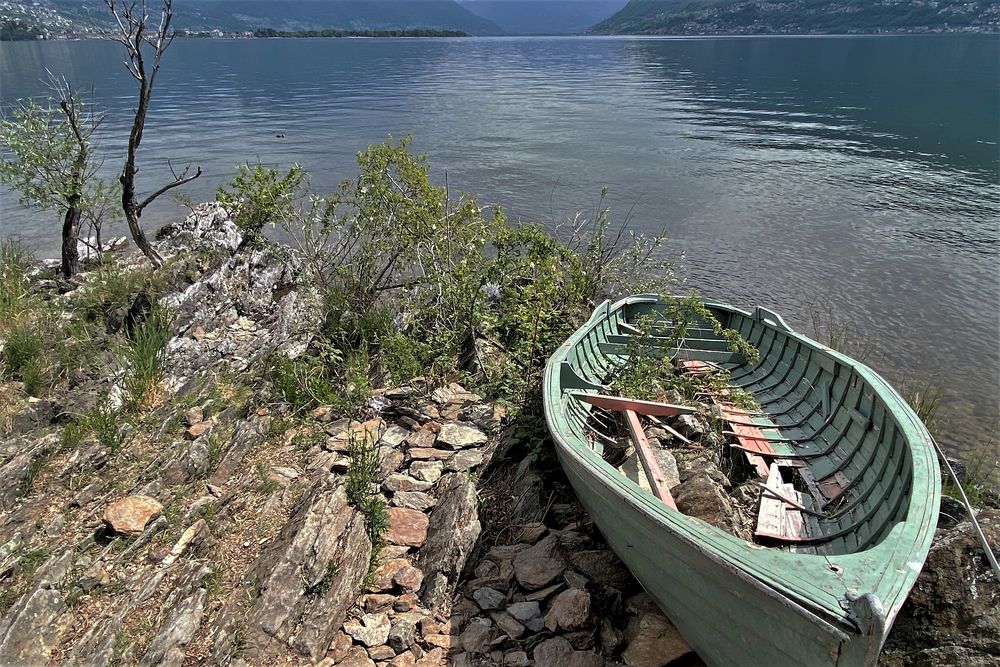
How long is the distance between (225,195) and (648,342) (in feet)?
23.7

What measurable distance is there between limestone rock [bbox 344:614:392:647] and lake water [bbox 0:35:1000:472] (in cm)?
843

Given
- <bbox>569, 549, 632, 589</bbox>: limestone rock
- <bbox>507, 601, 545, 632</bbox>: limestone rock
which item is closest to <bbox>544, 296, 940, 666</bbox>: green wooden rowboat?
<bbox>569, 549, 632, 589</bbox>: limestone rock

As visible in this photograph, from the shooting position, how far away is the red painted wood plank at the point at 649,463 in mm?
5004

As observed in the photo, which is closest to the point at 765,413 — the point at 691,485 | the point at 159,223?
the point at 691,485

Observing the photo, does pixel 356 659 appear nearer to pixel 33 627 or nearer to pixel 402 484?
pixel 402 484

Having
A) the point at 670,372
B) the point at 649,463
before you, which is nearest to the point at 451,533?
the point at 649,463

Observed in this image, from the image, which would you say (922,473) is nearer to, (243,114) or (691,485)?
(691,485)

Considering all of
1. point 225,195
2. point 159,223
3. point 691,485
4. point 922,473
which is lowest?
point 159,223

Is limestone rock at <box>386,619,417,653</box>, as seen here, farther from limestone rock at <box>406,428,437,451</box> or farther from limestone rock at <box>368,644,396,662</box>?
limestone rock at <box>406,428,437,451</box>

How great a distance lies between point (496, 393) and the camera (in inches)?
321

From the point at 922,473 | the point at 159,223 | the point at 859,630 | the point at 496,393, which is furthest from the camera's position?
the point at 159,223

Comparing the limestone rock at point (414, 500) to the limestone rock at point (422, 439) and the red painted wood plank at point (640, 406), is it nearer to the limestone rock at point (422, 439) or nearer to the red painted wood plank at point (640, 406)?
the limestone rock at point (422, 439)

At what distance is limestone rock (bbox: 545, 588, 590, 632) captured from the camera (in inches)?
180

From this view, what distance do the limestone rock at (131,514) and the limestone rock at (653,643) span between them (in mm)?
4262
